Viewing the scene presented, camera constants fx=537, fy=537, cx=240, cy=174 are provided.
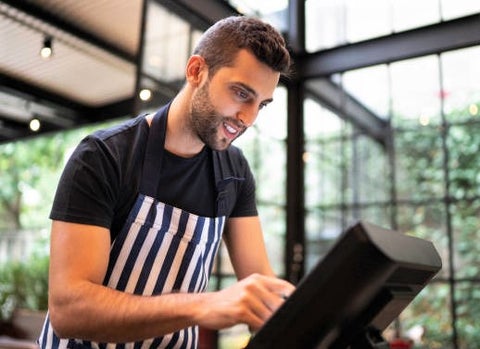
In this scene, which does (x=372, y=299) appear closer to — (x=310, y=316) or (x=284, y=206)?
(x=310, y=316)

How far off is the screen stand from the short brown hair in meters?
0.55

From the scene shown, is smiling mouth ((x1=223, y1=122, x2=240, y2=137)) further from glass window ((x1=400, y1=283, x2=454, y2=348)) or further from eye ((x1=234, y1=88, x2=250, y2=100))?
glass window ((x1=400, y1=283, x2=454, y2=348))

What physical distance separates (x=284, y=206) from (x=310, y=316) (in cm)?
447

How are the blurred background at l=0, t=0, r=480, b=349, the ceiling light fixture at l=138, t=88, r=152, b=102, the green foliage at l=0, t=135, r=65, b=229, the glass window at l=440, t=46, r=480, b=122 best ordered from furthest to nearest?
1. the green foliage at l=0, t=135, r=65, b=229
2. the glass window at l=440, t=46, r=480, b=122
3. the blurred background at l=0, t=0, r=480, b=349
4. the ceiling light fixture at l=138, t=88, r=152, b=102

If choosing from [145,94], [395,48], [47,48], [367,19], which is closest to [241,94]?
[145,94]

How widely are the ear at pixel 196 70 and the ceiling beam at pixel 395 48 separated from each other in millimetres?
3771

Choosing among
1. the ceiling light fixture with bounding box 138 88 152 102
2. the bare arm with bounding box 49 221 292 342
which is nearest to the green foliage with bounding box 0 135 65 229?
the ceiling light fixture with bounding box 138 88 152 102

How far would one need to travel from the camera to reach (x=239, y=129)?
1129mm

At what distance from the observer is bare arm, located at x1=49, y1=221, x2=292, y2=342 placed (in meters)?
0.70

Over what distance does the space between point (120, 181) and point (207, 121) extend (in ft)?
0.72

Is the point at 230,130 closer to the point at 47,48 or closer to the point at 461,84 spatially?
the point at 47,48

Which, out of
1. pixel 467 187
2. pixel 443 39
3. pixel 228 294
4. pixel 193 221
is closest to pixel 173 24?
pixel 443 39

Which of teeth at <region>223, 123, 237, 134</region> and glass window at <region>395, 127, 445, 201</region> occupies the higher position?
glass window at <region>395, 127, 445, 201</region>

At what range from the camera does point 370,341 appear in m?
0.75
